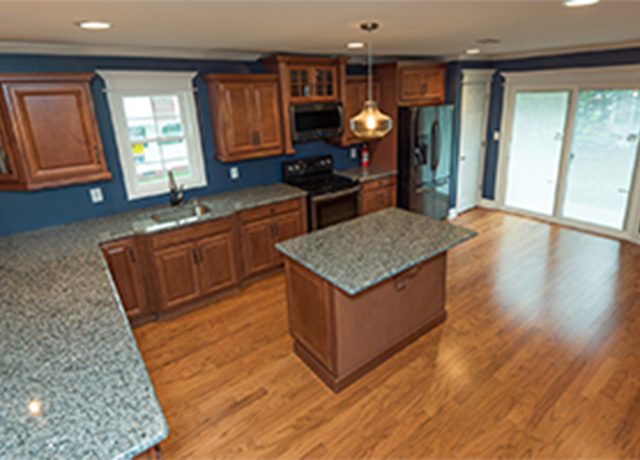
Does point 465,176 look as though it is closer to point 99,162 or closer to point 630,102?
point 630,102

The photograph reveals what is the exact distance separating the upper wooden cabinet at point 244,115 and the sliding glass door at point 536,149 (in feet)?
12.9

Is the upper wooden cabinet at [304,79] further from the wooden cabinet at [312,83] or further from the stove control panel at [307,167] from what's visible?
the stove control panel at [307,167]

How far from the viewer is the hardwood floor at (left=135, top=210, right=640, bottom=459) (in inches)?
86.9

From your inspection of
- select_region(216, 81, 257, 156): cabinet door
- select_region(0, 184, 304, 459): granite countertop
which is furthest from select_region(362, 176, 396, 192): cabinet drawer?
select_region(0, 184, 304, 459): granite countertop

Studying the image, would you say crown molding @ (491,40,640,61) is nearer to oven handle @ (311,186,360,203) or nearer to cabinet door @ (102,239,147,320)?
oven handle @ (311,186,360,203)

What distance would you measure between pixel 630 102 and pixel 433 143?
2387 millimetres

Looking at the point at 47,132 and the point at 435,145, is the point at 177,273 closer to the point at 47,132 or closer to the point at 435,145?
the point at 47,132

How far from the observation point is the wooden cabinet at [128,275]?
3.10 meters

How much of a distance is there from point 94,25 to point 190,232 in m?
1.74

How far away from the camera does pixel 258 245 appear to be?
400 cm

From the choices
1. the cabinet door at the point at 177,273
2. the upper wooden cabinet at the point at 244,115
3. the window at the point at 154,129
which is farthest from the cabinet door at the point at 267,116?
the cabinet door at the point at 177,273

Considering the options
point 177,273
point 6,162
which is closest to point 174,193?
point 177,273

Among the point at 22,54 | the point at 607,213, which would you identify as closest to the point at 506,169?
the point at 607,213

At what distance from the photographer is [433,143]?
16.9ft
